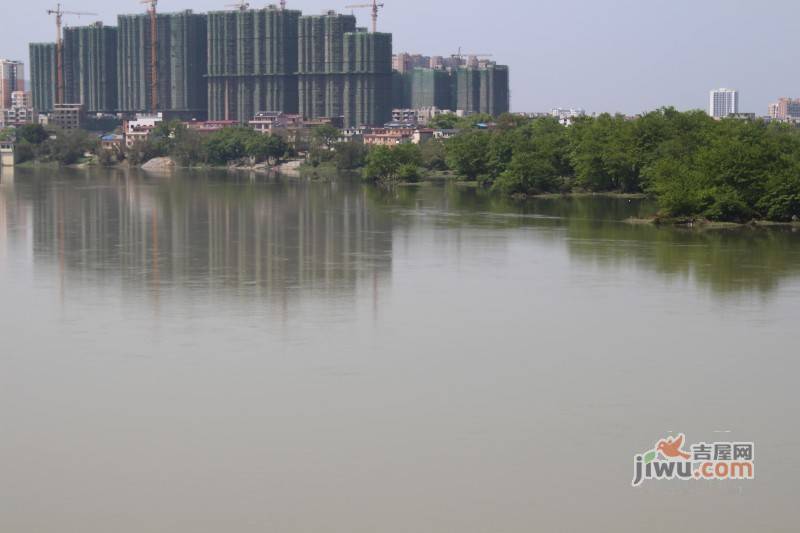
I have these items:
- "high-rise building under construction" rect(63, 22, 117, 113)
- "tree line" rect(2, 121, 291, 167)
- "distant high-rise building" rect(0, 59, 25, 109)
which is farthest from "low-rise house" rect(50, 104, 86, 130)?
"distant high-rise building" rect(0, 59, 25, 109)

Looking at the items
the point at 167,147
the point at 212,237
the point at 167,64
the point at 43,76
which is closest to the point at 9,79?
the point at 43,76

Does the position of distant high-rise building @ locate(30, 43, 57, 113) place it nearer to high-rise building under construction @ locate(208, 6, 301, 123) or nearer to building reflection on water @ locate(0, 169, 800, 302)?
high-rise building under construction @ locate(208, 6, 301, 123)

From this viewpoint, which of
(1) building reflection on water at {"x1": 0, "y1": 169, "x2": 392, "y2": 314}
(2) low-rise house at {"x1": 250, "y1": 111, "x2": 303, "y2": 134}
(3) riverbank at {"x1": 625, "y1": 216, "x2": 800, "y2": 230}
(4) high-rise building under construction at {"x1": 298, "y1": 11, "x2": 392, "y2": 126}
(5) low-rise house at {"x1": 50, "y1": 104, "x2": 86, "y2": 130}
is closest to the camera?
(1) building reflection on water at {"x1": 0, "y1": 169, "x2": 392, "y2": 314}

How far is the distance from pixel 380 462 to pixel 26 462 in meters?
1.55

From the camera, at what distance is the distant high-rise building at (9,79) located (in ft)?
226

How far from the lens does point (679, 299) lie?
924 cm

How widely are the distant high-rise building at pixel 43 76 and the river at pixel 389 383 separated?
141 feet

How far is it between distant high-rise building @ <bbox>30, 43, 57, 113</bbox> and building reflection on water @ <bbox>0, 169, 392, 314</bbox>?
3235cm

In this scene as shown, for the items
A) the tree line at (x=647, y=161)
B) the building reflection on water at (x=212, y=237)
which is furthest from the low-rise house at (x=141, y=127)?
the building reflection on water at (x=212, y=237)

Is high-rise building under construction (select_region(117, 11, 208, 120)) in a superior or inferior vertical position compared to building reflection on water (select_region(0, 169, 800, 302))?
superior

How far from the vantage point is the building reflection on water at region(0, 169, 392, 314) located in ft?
32.8

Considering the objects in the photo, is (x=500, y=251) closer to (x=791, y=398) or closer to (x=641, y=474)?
(x=791, y=398)

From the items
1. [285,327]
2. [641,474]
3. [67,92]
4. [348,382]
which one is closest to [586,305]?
[285,327]

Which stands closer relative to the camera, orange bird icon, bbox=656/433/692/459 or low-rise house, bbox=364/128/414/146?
orange bird icon, bbox=656/433/692/459
